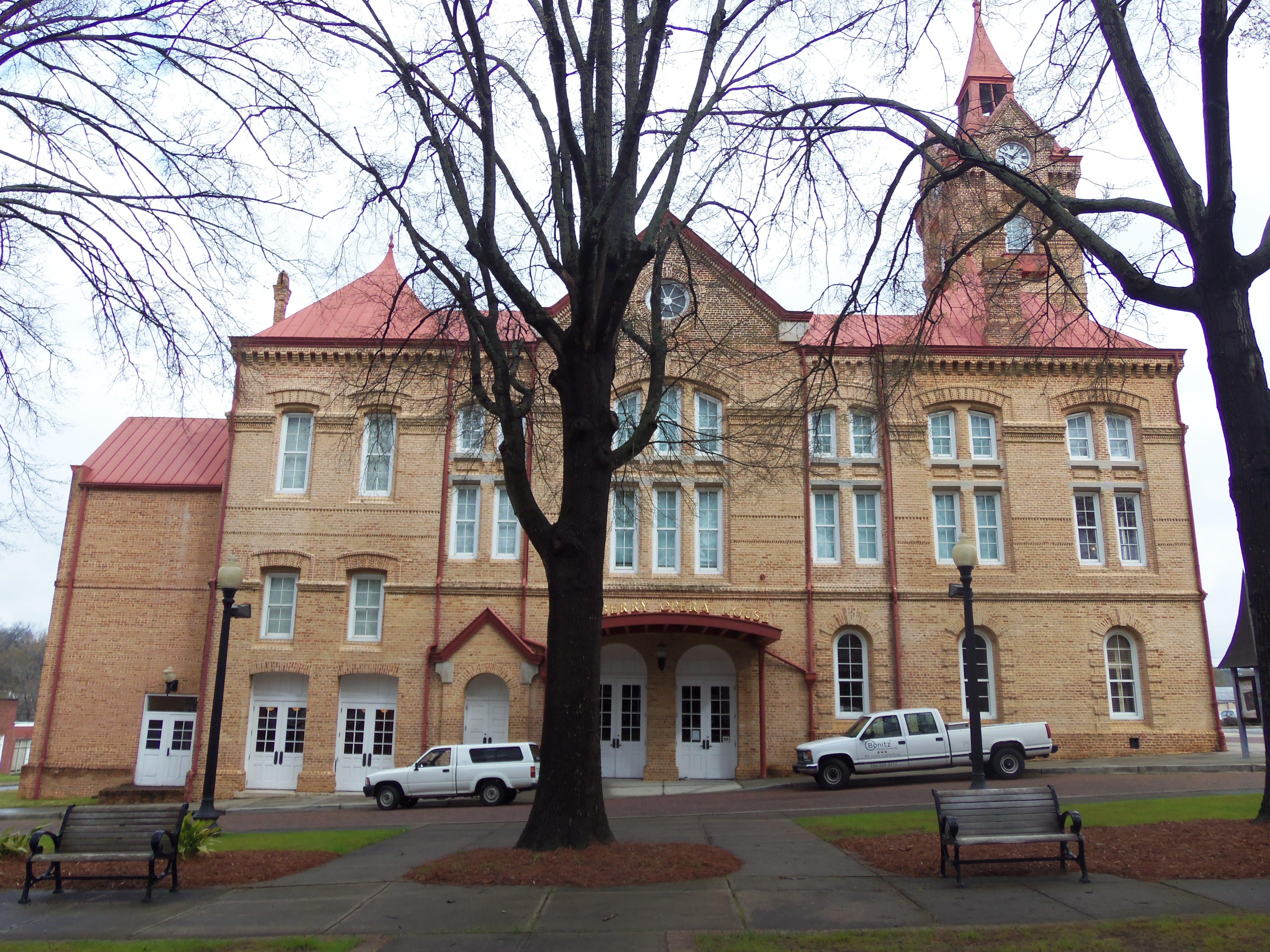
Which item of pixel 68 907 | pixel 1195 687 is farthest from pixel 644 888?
pixel 1195 687

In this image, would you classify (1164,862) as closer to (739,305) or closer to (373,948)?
(373,948)

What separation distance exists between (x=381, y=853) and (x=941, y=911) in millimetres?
6803

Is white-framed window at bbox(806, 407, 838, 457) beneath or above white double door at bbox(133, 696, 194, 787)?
above

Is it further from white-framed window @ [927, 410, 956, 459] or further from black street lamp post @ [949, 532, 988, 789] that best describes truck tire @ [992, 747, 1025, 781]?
white-framed window @ [927, 410, 956, 459]

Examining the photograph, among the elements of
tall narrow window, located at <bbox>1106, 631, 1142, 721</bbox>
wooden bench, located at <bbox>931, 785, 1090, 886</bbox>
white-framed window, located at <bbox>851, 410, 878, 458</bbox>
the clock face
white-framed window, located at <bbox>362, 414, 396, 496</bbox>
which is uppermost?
the clock face

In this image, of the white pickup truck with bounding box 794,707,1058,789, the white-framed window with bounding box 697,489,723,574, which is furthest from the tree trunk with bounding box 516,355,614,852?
the white-framed window with bounding box 697,489,723,574

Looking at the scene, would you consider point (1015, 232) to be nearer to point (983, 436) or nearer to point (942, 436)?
point (983, 436)

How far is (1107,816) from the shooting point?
1241 cm

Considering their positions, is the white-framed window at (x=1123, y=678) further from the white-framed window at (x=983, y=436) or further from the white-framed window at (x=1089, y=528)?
the white-framed window at (x=983, y=436)

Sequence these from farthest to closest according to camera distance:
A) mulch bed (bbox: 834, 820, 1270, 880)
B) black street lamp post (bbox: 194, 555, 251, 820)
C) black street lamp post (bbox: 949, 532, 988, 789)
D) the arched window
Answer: the arched window → black street lamp post (bbox: 949, 532, 988, 789) → black street lamp post (bbox: 194, 555, 251, 820) → mulch bed (bbox: 834, 820, 1270, 880)

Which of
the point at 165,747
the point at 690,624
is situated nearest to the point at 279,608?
the point at 165,747

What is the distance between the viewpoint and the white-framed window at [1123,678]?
940 inches

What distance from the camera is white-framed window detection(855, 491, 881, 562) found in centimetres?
2453

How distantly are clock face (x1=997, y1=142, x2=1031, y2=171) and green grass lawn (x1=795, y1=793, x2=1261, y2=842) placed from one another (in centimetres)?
823
